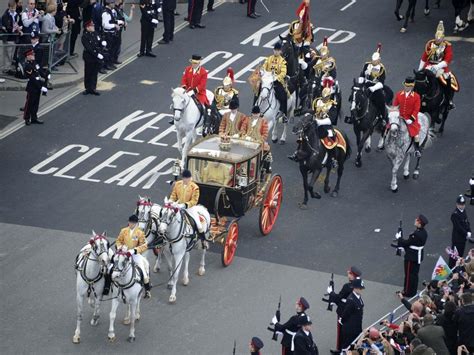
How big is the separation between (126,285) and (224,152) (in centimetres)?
532

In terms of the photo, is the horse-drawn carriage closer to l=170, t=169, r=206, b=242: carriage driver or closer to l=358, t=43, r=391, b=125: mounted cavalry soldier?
l=170, t=169, r=206, b=242: carriage driver

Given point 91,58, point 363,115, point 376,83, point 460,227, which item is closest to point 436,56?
point 376,83

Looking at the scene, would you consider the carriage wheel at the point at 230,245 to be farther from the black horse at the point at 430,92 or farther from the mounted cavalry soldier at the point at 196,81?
the black horse at the point at 430,92

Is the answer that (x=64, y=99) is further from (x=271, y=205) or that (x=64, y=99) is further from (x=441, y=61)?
(x=441, y=61)

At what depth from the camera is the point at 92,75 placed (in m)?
41.0

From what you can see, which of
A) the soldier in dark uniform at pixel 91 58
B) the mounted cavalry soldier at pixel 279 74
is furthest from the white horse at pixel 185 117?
the soldier in dark uniform at pixel 91 58

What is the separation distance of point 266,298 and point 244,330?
1.52m

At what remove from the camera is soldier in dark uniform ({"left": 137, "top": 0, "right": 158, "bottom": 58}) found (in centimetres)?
4350

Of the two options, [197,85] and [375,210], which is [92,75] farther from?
[375,210]

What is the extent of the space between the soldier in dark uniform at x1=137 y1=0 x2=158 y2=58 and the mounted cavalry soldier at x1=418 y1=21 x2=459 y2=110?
868cm

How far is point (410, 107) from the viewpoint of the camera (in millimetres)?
35781

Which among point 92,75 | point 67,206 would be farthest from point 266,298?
point 92,75

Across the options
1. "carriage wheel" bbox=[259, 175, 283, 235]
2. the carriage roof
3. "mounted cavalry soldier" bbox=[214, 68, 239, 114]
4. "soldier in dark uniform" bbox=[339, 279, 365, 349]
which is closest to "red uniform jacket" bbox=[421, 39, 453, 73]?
"mounted cavalry soldier" bbox=[214, 68, 239, 114]

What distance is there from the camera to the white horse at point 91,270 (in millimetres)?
27172
